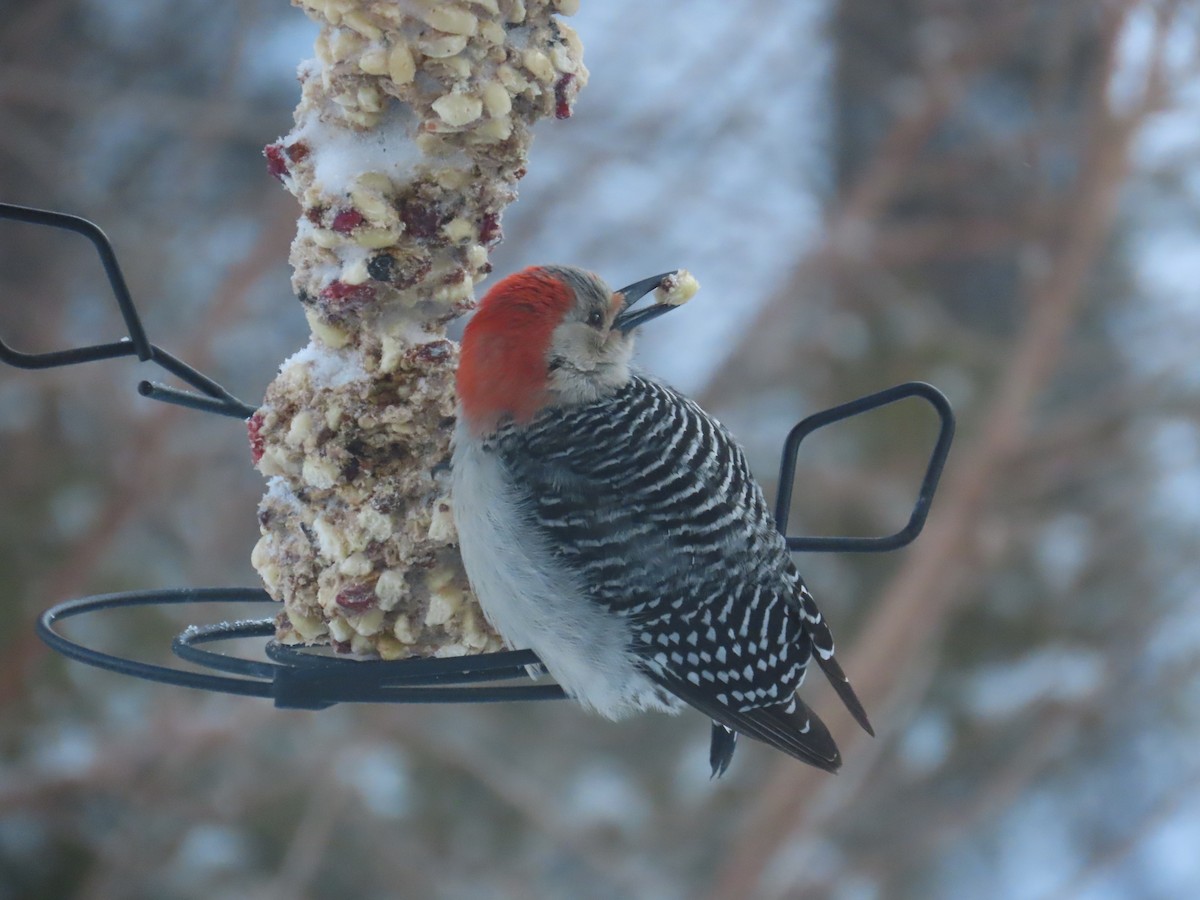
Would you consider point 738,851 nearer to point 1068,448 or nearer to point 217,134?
point 1068,448

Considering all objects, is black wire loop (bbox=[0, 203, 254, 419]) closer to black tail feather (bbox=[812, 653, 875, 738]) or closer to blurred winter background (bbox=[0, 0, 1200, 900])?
black tail feather (bbox=[812, 653, 875, 738])

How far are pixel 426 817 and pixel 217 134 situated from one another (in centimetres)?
361

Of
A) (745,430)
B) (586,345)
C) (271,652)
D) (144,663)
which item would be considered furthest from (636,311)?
(745,430)

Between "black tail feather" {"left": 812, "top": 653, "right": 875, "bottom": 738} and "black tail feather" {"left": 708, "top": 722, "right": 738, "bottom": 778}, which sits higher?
"black tail feather" {"left": 812, "top": 653, "right": 875, "bottom": 738}

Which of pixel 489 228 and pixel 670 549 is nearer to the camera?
pixel 489 228

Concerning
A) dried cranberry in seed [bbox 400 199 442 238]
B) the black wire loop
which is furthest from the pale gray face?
the black wire loop

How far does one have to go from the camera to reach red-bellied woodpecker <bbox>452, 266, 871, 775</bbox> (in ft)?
7.06

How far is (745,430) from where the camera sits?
240 inches

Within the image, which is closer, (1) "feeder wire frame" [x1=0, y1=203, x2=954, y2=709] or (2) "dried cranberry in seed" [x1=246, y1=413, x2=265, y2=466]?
(1) "feeder wire frame" [x1=0, y1=203, x2=954, y2=709]

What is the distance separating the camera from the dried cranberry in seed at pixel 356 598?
6.78 feet

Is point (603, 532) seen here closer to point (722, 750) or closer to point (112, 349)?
point (722, 750)

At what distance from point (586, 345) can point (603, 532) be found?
360 millimetres

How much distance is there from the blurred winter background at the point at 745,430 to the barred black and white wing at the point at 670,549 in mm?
2579

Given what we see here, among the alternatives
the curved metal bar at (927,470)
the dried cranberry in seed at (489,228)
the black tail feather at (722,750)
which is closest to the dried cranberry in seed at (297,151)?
the dried cranberry in seed at (489,228)
